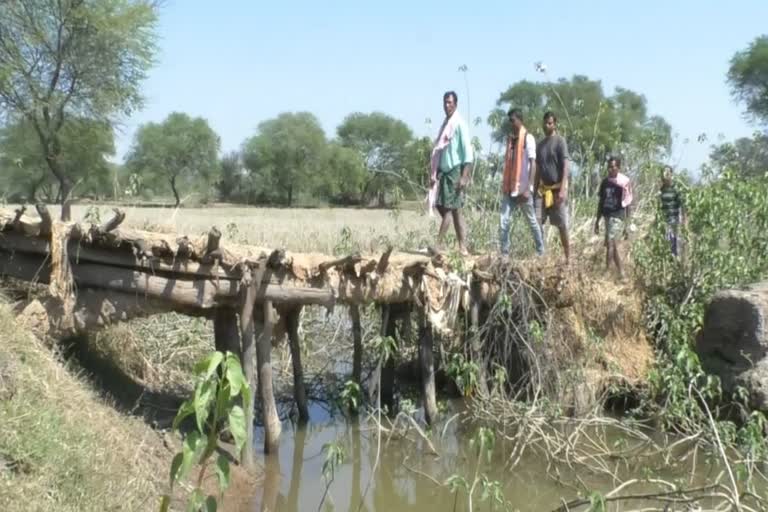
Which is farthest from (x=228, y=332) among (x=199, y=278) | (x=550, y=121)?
(x=550, y=121)

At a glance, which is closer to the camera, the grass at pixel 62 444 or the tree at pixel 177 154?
the grass at pixel 62 444

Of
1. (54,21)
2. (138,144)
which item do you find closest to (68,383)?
(54,21)

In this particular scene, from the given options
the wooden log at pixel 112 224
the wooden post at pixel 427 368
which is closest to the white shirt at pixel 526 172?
the wooden post at pixel 427 368

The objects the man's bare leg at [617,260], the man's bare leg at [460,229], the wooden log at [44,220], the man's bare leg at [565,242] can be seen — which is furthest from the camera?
the man's bare leg at [617,260]

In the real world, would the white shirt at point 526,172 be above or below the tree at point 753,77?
below

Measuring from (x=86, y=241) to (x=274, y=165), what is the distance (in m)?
47.1

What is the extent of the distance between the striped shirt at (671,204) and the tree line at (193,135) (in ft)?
4.56

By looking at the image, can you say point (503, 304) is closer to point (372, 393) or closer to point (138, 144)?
point (372, 393)

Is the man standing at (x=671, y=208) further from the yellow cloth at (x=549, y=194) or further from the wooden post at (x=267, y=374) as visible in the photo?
the wooden post at (x=267, y=374)

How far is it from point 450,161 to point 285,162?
4509 cm

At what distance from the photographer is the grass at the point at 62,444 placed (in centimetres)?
443

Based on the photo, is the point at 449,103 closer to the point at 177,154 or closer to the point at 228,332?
the point at 228,332

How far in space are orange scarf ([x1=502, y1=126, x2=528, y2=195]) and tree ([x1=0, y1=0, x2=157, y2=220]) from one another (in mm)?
10328

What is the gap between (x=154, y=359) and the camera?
8.63 m
